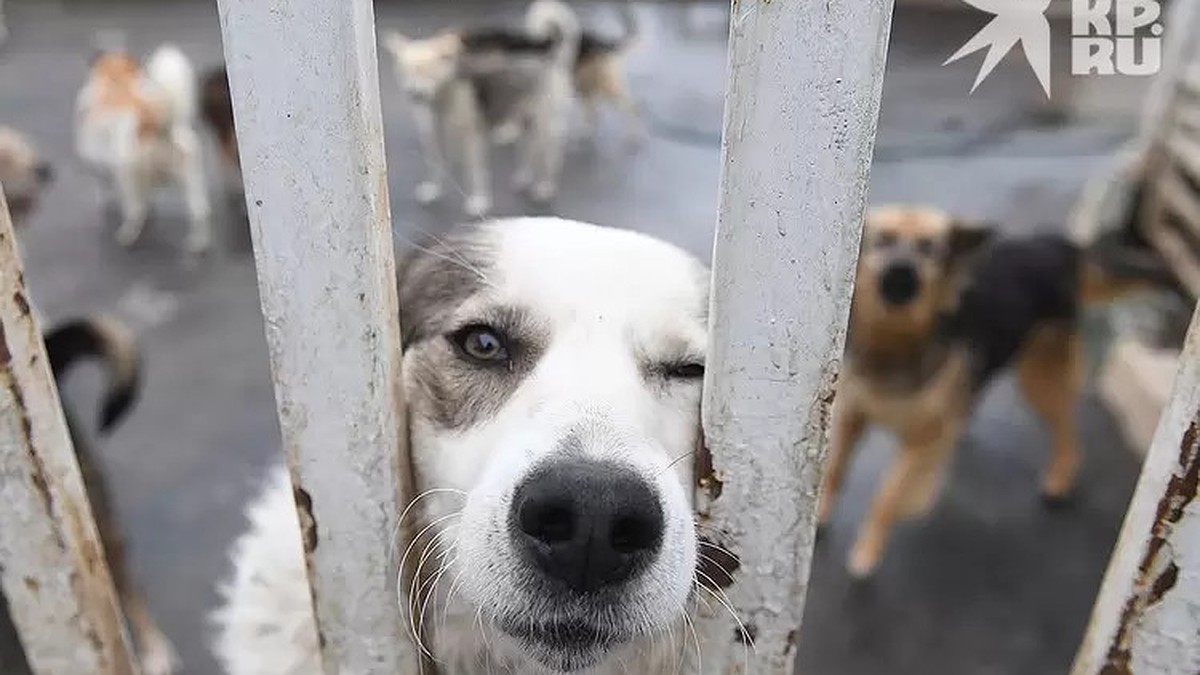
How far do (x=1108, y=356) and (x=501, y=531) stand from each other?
255cm

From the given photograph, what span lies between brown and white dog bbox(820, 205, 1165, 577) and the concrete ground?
18 cm

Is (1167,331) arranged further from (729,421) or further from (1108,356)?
(729,421)

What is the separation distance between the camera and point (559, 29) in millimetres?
4609

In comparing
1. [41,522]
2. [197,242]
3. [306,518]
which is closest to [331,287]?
[306,518]

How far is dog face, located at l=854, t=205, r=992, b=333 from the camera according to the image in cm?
237

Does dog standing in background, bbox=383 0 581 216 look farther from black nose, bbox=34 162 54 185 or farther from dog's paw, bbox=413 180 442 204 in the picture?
black nose, bbox=34 162 54 185

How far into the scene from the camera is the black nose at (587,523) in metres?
0.74

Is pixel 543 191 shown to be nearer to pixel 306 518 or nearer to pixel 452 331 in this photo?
pixel 452 331

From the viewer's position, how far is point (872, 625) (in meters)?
2.25

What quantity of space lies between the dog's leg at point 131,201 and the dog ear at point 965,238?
297cm

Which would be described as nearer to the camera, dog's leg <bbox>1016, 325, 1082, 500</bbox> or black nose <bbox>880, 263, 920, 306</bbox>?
black nose <bbox>880, 263, 920, 306</bbox>

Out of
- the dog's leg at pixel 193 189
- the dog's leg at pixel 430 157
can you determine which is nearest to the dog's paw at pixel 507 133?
the dog's leg at pixel 430 157

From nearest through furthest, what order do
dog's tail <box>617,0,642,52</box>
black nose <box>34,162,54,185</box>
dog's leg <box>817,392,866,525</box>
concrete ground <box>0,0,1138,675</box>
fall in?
concrete ground <box>0,0,1138,675</box>, dog's leg <box>817,392,866,525</box>, black nose <box>34,162,54,185</box>, dog's tail <box>617,0,642,52</box>

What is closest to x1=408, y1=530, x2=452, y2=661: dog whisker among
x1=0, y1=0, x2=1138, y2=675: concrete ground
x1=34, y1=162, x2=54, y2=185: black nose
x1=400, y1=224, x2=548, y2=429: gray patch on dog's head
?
x1=400, y1=224, x2=548, y2=429: gray patch on dog's head
